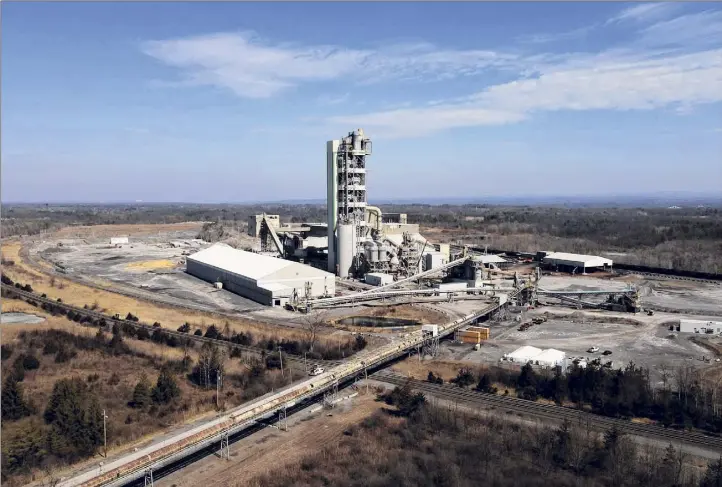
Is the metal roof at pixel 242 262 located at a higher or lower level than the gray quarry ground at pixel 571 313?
higher

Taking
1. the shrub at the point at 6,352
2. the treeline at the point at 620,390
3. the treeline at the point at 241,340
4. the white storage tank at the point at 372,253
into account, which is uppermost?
the white storage tank at the point at 372,253

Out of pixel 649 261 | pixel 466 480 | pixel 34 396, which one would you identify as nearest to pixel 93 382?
pixel 34 396

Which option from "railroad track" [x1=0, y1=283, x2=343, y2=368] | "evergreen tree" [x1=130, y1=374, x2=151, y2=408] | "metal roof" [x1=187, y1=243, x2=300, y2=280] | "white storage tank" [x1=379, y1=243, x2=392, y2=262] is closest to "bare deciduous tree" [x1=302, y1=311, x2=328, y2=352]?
"railroad track" [x1=0, y1=283, x2=343, y2=368]

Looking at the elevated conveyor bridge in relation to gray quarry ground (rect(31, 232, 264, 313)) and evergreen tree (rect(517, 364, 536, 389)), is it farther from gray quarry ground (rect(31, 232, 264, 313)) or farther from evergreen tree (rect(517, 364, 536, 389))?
gray quarry ground (rect(31, 232, 264, 313))

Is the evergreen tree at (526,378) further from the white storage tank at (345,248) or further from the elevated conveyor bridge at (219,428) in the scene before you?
the white storage tank at (345,248)

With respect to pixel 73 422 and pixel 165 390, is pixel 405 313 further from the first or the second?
pixel 73 422

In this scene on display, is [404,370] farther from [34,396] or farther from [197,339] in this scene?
[34,396]

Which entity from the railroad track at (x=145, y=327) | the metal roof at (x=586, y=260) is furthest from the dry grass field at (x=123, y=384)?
the metal roof at (x=586, y=260)
